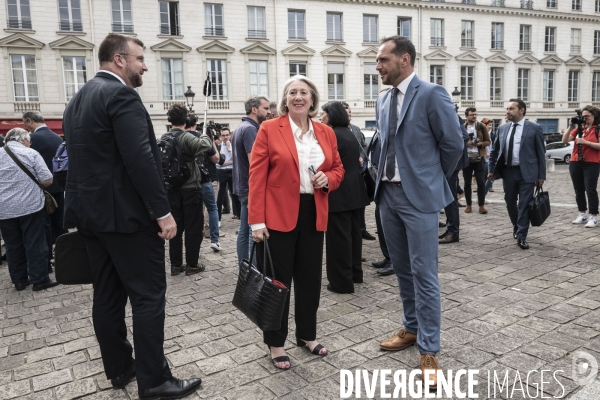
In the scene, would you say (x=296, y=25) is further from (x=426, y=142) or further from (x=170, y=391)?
(x=170, y=391)

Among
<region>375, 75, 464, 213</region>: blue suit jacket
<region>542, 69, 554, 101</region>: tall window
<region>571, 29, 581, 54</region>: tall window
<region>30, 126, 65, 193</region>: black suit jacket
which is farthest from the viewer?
<region>571, 29, 581, 54</region>: tall window

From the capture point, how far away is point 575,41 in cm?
3741

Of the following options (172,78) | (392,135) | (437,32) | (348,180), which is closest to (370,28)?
(437,32)

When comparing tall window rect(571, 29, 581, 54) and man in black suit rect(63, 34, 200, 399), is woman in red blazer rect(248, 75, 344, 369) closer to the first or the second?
man in black suit rect(63, 34, 200, 399)

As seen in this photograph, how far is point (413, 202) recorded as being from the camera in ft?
10.3

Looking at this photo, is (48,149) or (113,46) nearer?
(113,46)

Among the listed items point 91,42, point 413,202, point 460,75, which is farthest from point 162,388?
point 460,75

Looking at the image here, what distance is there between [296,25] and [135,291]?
29.1 m

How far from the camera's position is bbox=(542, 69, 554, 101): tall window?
120 feet

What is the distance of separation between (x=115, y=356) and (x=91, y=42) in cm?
2661

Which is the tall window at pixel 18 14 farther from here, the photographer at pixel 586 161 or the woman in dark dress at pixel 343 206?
the photographer at pixel 586 161

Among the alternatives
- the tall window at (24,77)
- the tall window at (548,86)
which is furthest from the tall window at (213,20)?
the tall window at (548,86)

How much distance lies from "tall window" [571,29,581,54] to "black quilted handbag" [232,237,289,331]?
42.9m

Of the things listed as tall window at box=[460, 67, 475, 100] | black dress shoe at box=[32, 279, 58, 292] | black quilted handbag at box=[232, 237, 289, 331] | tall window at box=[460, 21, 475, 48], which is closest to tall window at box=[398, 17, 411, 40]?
tall window at box=[460, 21, 475, 48]
